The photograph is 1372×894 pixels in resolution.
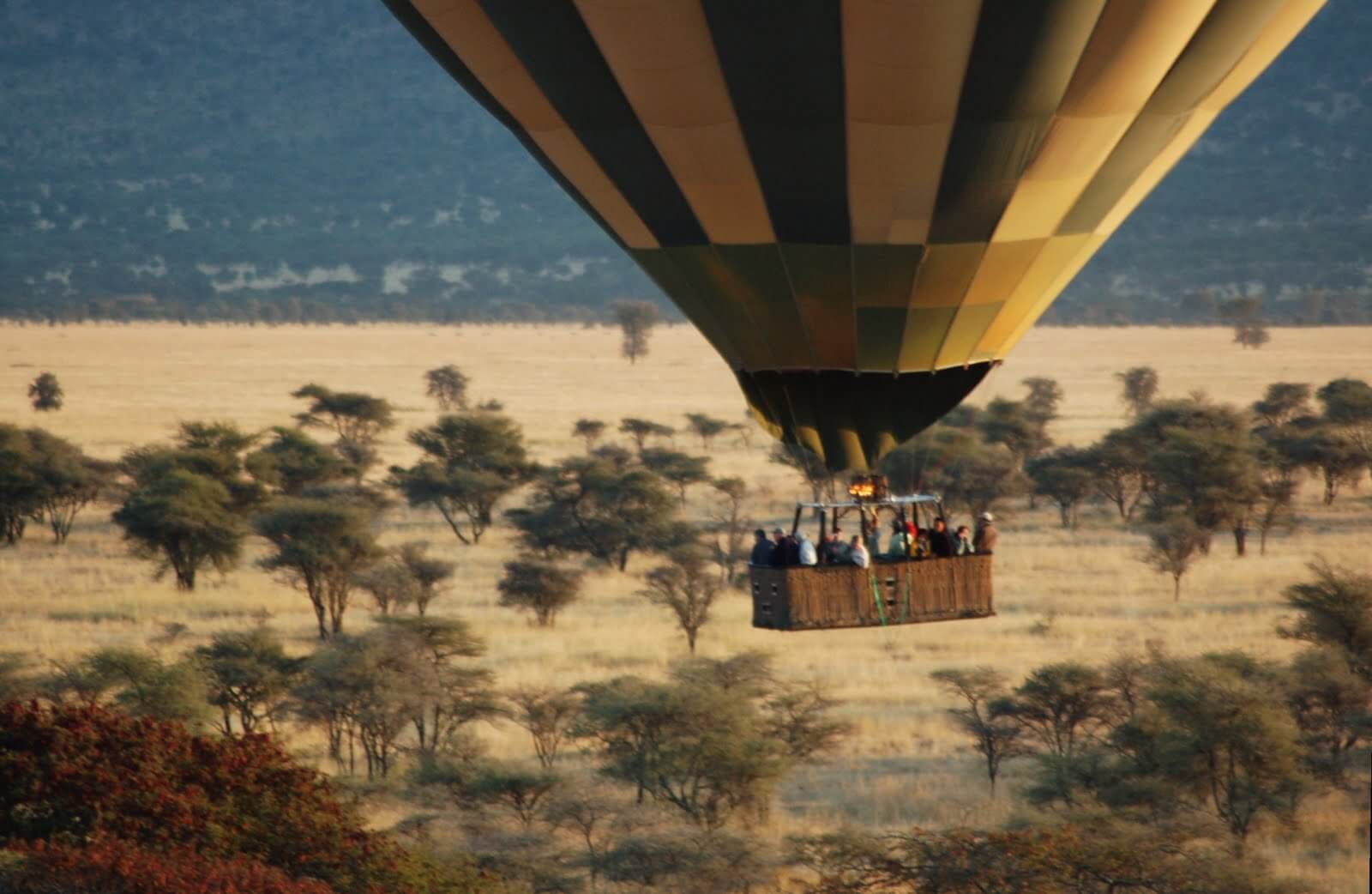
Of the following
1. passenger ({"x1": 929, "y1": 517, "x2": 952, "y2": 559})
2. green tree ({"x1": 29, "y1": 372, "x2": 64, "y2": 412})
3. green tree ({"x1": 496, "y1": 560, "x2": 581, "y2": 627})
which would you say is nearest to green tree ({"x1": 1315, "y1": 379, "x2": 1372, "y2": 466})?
green tree ({"x1": 496, "y1": 560, "x2": 581, "y2": 627})

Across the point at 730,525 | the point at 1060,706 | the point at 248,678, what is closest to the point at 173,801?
the point at 248,678

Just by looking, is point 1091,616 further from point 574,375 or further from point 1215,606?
point 574,375

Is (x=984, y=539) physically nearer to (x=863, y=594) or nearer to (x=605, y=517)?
(x=863, y=594)

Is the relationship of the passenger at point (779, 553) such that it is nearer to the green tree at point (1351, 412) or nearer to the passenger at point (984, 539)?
the passenger at point (984, 539)

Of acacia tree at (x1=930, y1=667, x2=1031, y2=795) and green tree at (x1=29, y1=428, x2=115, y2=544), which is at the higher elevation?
green tree at (x1=29, y1=428, x2=115, y2=544)

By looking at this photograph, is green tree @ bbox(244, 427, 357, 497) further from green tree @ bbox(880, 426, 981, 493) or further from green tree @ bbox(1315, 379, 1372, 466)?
green tree @ bbox(1315, 379, 1372, 466)

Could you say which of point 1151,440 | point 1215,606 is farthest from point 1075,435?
point 1215,606
